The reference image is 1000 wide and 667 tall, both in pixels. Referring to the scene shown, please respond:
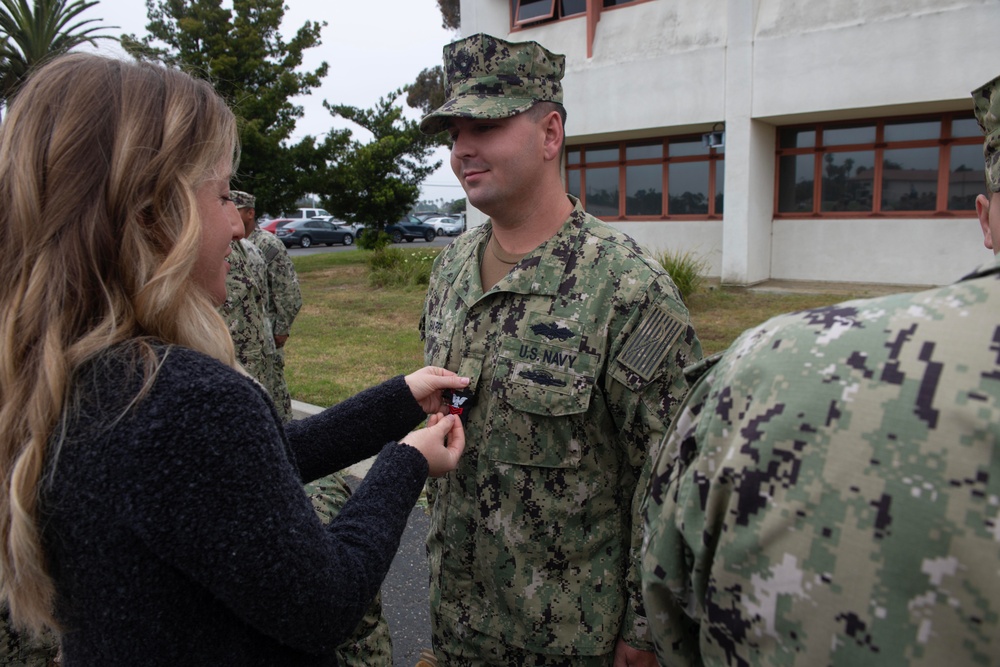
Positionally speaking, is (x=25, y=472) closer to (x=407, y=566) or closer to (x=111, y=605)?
(x=111, y=605)

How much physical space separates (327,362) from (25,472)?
710 centimetres

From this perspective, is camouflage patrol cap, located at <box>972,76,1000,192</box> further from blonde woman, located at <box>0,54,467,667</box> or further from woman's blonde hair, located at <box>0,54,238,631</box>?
woman's blonde hair, located at <box>0,54,238,631</box>

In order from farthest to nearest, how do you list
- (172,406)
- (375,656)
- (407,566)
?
(407,566)
(375,656)
(172,406)

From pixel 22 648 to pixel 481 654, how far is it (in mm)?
1180

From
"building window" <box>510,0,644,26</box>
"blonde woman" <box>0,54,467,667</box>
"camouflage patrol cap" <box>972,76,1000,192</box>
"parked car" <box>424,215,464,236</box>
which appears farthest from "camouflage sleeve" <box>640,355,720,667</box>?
"parked car" <box>424,215,464,236</box>

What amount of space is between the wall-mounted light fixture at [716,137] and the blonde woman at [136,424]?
12756 mm

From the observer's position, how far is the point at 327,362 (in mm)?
8008

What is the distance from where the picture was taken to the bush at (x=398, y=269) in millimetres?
14422

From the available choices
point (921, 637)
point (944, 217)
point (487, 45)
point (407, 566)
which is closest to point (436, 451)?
point (921, 637)

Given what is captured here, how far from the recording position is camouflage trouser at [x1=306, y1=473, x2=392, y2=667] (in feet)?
5.34

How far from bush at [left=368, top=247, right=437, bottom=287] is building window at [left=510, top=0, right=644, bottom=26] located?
5.44 metres

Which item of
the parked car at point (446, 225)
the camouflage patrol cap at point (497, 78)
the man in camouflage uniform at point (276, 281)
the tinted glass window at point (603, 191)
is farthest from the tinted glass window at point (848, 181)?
the parked car at point (446, 225)

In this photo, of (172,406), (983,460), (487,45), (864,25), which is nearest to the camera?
(983,460)

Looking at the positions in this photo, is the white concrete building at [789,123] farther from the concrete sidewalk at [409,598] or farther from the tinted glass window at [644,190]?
the concrete sidewalk at [409,598]
